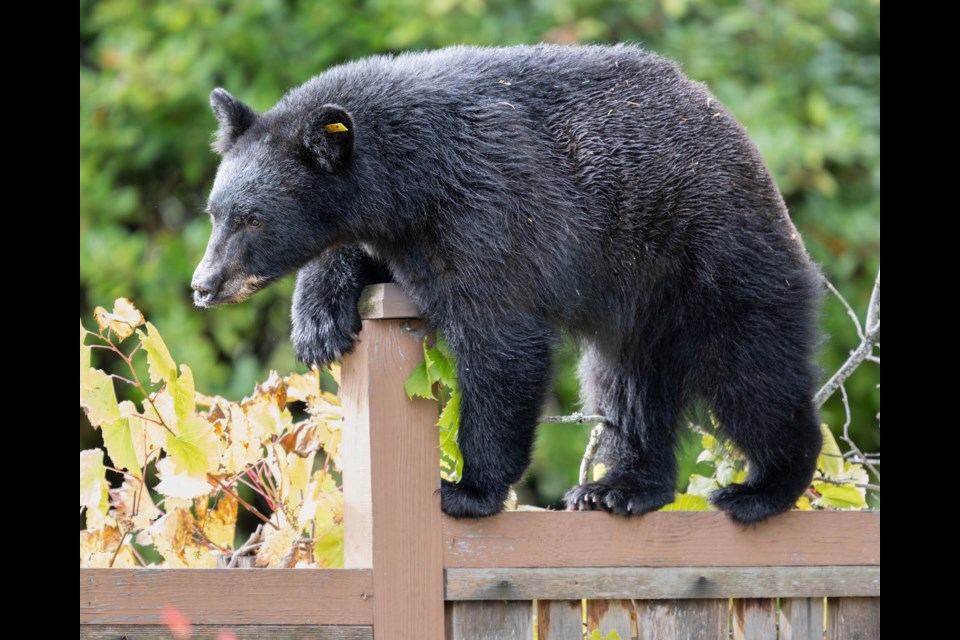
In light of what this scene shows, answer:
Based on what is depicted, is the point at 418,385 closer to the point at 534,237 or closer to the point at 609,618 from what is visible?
the point at 534,237

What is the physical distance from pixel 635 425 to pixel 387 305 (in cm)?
134

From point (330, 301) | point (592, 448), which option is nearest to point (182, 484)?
point (330, 301)

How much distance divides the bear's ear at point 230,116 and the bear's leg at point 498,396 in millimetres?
966

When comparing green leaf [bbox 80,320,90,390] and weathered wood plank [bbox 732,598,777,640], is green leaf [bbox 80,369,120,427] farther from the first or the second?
weathered wood plank [bbox 732,598,777,640]

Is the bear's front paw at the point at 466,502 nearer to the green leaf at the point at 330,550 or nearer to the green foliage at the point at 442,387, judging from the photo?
the green foliage at the point at 442,387

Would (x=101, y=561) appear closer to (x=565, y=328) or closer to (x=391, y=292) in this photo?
(x=391, y=292)

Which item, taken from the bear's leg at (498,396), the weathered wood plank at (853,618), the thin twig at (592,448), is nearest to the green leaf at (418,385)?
the bear's leg at (498,396)

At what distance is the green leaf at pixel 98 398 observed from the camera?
133 inches

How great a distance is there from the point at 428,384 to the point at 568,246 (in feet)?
2.43

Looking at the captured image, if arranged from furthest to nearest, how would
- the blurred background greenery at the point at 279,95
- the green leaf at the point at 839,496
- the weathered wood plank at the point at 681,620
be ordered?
the blurred background greenery at the point at 279,95 < the green leaf at the point at 839,496 < the weathered wood plank at the point at 681,620

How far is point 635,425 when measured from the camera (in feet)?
14.0

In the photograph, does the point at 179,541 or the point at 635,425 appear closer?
the point at 179,541

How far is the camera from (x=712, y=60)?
752 centimetres
